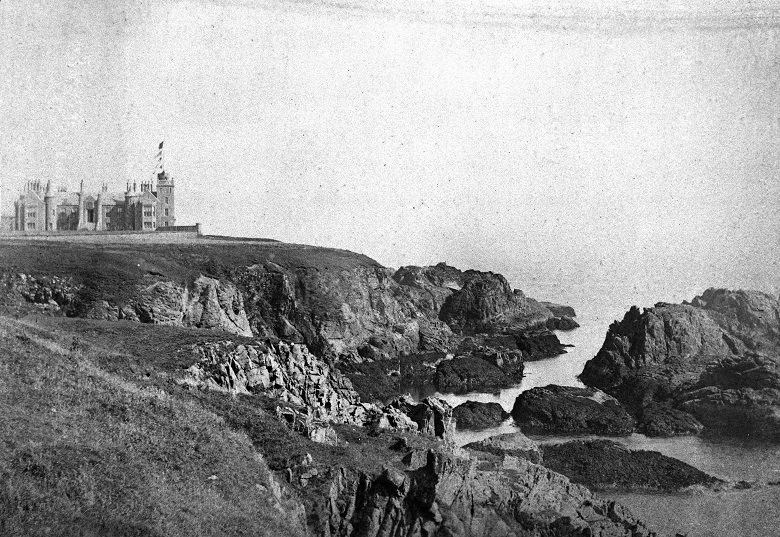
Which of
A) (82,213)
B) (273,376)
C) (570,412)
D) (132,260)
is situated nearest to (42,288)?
(132,260)

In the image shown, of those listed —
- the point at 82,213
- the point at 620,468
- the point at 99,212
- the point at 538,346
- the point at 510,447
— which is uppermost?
the point at 99,212

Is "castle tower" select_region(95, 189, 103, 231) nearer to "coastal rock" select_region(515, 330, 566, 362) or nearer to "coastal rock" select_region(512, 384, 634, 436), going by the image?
"coastal rock" select_region(512, 384, 634, 436)

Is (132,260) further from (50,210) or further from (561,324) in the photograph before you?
(561,324)

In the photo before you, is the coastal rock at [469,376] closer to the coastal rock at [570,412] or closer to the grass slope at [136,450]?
the coastal rock at [570,412]

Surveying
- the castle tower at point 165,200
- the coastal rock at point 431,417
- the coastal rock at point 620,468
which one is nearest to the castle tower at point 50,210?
the castle tower at point 165,200

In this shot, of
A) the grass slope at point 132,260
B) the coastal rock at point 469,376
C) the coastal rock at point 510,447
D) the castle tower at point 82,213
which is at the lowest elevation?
the coastal rock at point 469,376

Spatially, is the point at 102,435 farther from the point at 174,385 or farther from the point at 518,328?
the point at 518,328
